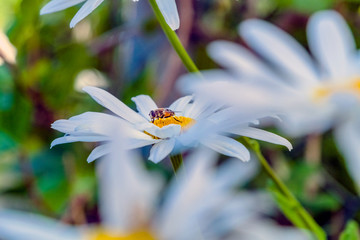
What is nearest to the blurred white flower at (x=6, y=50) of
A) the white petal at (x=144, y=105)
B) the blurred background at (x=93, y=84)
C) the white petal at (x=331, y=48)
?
the blurred background at (x=93, y=84)

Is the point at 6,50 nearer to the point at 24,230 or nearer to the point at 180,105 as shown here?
the point at 180,105

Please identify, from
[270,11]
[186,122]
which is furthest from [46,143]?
[186,122]

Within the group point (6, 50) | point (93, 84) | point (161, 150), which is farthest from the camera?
point (93, 84)

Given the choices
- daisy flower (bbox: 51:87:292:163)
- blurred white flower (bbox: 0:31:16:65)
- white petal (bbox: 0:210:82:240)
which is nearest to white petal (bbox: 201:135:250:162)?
daisy flower (bbox: 51:87:292:163)

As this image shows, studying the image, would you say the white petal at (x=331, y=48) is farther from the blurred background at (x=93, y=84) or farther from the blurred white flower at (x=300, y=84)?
the blurred background at (x=93, y=84)

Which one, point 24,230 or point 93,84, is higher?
point 24,230

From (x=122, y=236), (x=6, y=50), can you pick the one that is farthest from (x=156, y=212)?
(x=6, y=50)

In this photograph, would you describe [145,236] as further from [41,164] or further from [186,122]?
[41,164]
